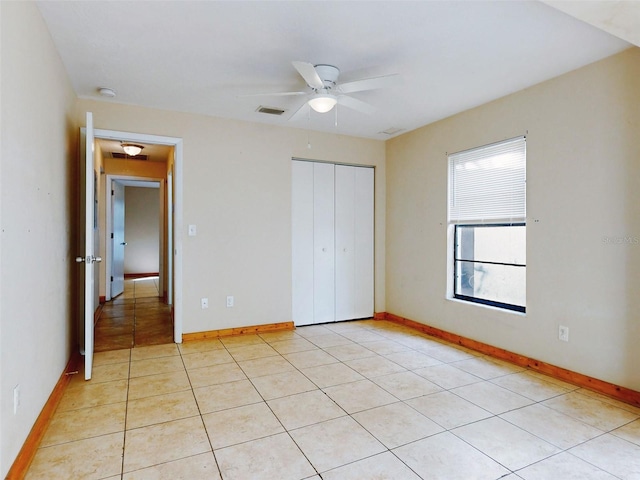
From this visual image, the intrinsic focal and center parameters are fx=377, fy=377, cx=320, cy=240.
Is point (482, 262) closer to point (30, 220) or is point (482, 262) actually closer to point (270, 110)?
point (270, 110)

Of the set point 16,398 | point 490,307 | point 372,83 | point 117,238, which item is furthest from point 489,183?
point 117,238

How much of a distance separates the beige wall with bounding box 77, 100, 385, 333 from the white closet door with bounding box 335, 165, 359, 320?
0.44 meters

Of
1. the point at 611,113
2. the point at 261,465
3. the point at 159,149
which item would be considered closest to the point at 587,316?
the point at 611,113

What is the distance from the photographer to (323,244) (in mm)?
4832

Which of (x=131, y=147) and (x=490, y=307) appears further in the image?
(x=131, y=147)

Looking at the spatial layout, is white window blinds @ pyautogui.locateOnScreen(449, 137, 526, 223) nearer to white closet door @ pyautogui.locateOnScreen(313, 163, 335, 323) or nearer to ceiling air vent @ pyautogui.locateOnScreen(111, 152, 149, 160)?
white closet door @ pyautogui.locateOnScreen(313, 163, 335, 323)

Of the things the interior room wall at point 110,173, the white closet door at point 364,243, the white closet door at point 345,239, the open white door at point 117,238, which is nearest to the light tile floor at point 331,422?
the white closet door at point 345,239

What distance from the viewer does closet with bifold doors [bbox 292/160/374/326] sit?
→ 470cm

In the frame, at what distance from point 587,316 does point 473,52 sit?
2.13 metres

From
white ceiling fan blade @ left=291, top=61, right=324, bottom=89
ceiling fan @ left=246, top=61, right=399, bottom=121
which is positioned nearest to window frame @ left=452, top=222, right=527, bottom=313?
ceiling fan @ left=246, top=61, right=399, bottom=121

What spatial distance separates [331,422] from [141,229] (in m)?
8.92

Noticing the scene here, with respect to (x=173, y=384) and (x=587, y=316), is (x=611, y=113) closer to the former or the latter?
(x=587, y=316)

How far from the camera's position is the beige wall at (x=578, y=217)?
104 inches

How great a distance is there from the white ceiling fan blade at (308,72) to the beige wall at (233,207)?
1.87 meters
